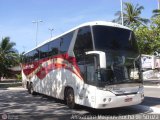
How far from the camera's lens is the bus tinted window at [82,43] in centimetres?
1345

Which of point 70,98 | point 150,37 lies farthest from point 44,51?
point 150,37

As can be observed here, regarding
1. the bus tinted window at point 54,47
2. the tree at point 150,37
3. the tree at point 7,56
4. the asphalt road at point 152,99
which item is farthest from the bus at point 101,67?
the tree at point 7,56

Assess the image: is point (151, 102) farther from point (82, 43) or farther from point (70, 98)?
point (82, 43)

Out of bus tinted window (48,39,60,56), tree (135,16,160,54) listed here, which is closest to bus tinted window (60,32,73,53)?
bus tinted window (48,39,60,56)

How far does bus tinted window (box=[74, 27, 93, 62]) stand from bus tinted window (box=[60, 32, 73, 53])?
3.59 ft

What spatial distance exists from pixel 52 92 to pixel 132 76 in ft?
21.0

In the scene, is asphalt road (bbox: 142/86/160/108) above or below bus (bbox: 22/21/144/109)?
below

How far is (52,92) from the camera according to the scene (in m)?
18.4

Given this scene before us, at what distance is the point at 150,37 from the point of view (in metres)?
39.5

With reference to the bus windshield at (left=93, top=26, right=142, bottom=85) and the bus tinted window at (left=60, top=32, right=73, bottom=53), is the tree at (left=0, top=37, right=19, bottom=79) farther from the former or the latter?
the bus windshield at (left=93, top=26, right=142, bottom=85)

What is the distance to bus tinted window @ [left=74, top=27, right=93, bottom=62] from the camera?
13.5 m

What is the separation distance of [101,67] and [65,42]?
4.63m

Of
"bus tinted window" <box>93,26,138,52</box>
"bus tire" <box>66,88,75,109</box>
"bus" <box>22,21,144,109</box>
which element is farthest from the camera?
"bus tire" <box>66,88,75,109</box>

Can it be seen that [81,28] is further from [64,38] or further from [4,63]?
[4,63]
